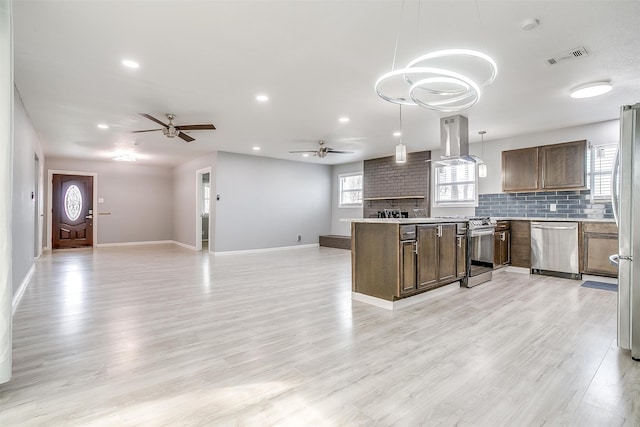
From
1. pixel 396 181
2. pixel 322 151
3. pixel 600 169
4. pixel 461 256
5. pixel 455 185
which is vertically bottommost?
pixel 461 256

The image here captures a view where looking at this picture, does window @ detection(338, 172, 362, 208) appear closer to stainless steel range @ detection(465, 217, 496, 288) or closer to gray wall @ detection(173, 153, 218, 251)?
gray wall @ detection(173, 153, 218, 251)

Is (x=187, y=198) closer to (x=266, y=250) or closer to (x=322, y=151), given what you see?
(x=266, y=250)

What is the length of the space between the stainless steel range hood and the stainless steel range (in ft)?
3.40

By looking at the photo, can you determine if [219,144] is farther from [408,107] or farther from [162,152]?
[408,107]

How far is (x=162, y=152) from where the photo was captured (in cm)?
788

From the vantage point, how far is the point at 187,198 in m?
9.34

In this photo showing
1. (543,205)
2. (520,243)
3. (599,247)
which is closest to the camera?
(599,247)

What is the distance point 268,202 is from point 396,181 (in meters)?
3.48

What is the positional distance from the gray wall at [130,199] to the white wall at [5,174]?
8.92 meters

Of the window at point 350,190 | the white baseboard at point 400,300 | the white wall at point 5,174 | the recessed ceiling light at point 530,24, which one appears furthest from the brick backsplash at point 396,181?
the white wall at point 5,174

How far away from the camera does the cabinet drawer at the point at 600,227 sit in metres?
4.59

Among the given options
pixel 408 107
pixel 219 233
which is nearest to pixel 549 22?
pixel 408 107

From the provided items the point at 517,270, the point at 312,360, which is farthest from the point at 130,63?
the point at 517,270

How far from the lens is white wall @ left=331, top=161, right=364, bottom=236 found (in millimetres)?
9539
